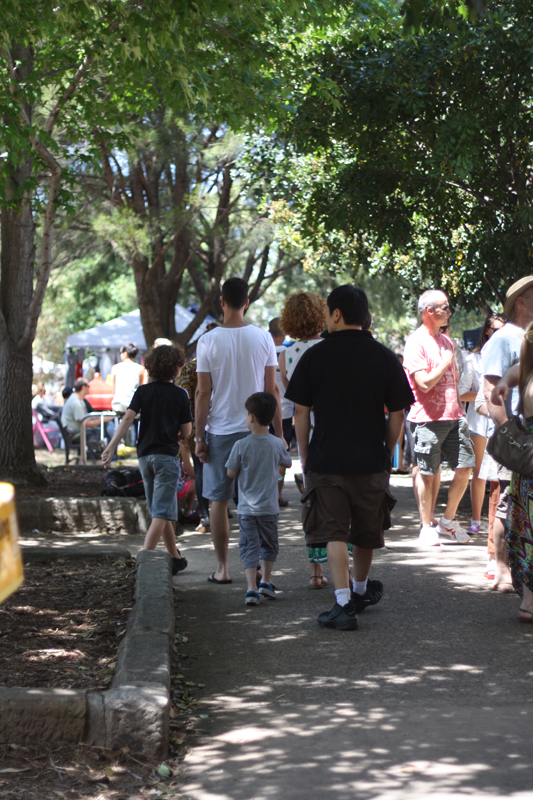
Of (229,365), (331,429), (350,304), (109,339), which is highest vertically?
(109,339)

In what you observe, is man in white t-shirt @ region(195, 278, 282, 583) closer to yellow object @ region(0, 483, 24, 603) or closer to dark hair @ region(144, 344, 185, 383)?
dark hair @ region(144, 344, 185, 383)

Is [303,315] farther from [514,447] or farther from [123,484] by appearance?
[123,484]

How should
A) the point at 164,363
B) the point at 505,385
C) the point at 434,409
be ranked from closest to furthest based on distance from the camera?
the point at 505,385 < the point at 164,363 < the point at 434,409

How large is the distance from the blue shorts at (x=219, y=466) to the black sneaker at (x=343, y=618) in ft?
4.34

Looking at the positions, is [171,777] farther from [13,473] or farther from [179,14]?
[13,473]

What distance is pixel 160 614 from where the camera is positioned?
475 cm

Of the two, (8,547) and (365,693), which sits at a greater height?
(8,547)

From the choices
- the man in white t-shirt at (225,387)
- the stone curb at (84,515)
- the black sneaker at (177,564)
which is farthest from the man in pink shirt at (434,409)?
the stone curb at (84,515)

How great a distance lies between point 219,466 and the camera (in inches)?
244

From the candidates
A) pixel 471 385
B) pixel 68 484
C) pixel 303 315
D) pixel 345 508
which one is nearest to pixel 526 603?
pixel 345 508

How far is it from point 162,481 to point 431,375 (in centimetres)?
246

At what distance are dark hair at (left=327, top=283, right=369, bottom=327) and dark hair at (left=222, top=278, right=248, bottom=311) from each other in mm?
1052

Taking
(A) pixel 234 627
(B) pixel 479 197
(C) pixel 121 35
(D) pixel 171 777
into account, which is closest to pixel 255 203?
(B) pixel 479 197

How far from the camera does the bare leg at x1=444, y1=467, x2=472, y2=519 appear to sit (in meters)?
7.85
